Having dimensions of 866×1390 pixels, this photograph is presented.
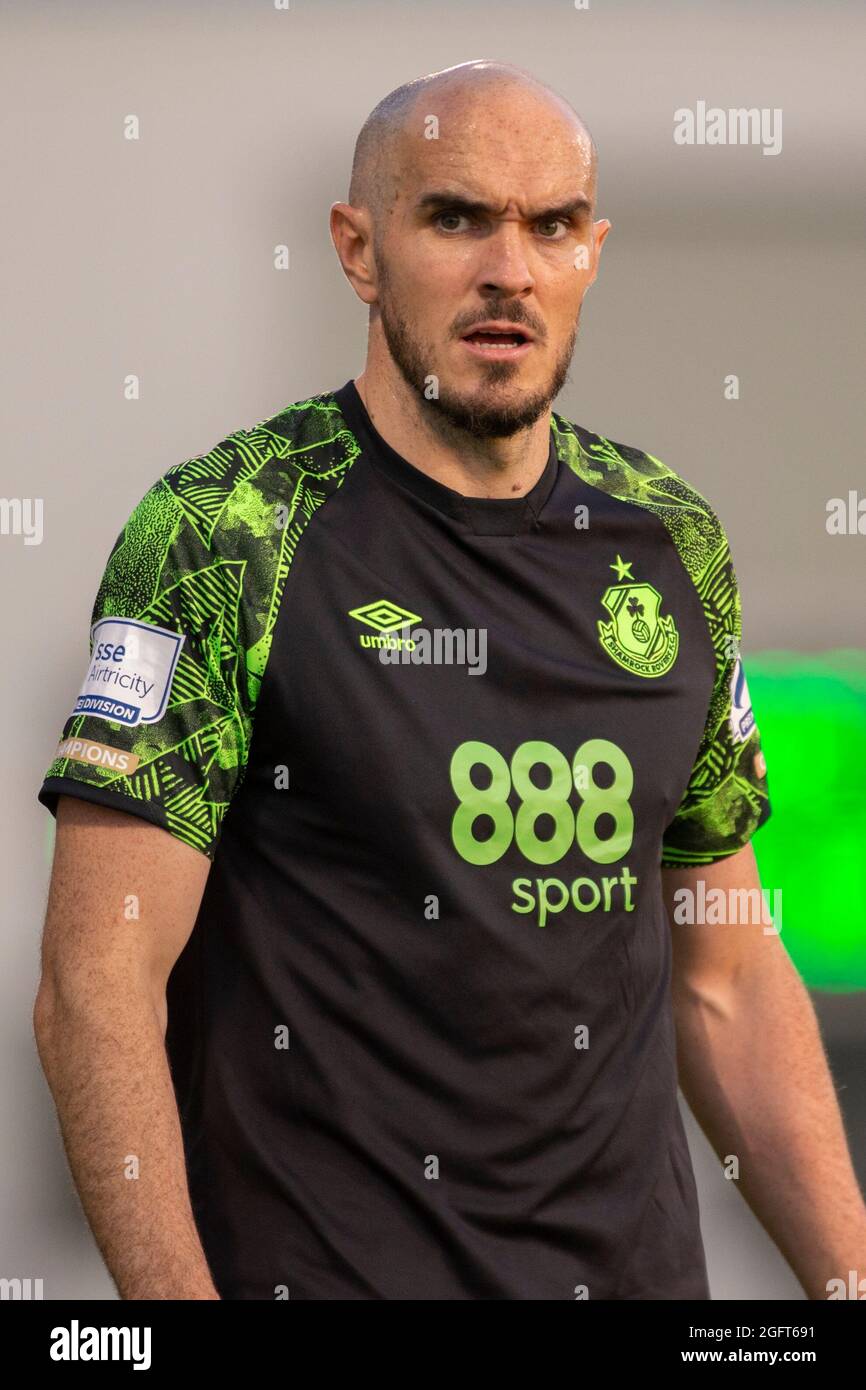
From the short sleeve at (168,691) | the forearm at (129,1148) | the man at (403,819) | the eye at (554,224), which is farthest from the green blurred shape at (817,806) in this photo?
the forearm at (129,1148)

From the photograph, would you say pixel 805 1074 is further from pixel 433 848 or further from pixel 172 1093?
pixel 172 1093

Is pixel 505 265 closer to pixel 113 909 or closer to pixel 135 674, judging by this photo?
pixel 135 674

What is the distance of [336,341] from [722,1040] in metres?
2.16

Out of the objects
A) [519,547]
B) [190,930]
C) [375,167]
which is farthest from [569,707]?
[375,167]

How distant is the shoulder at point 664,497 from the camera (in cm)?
224

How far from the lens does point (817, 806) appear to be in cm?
419

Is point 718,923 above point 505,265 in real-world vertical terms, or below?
below

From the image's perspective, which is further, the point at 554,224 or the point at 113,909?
the point at 554,224

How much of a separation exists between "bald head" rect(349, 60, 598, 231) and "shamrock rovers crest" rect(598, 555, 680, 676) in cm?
43

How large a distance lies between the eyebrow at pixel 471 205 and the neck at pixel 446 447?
179mm

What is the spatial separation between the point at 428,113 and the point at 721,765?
0.79 m

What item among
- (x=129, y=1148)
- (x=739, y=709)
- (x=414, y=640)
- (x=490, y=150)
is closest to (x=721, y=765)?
(x=739, y=709)

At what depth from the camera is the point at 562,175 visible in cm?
206

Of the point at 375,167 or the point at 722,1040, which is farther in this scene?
the point at 722,1040
